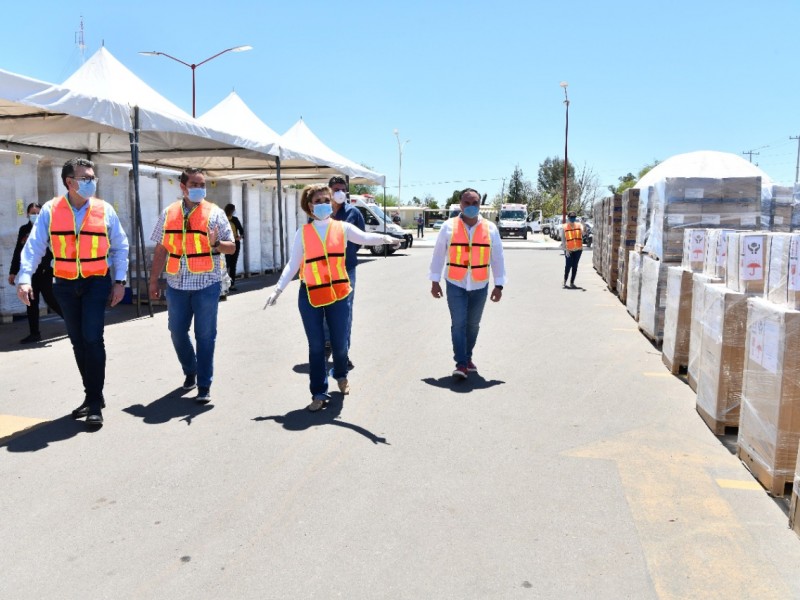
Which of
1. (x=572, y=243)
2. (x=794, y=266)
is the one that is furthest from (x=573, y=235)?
(x=794, y=266)

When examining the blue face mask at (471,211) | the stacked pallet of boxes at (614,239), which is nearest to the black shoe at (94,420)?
the blue face mask at (471,211)

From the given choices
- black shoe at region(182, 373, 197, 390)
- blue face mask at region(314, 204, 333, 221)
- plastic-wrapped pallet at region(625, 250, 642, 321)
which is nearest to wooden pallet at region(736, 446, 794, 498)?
blue face mask at region(314, 204, 333, 221)

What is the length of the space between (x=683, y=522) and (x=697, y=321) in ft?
8.45

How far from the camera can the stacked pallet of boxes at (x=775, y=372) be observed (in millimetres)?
3943

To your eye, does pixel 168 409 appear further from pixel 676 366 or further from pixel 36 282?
pixel 676 366

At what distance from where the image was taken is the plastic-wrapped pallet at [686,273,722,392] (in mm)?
5672

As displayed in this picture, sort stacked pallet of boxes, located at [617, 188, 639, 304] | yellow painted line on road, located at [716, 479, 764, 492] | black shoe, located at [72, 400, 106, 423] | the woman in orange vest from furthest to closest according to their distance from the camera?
A: stacked pallet of boxes, located at [617, 188, 639, 304] → the woman in orange vest → black shoe, located at [72, 400, 106, 423] → yellow painted line on road, located at [716, 479, 764, 492]

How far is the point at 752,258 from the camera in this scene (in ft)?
15.8

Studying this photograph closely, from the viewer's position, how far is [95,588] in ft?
9.92

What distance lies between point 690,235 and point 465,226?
2.14 meters

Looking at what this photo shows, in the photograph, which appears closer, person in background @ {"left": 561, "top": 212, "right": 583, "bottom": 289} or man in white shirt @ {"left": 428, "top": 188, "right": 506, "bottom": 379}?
man in white shirt @ {"left": 428, "top": 188, "right": 506, "bottom": 379}

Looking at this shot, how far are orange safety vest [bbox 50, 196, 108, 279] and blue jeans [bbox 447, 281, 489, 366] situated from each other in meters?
3.09

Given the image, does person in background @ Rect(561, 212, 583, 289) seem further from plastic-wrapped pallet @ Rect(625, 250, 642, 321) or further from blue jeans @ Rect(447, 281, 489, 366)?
blue jeans @ Rect(447, 281, 489, 366)

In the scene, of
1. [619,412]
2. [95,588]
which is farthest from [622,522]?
[95,588]
